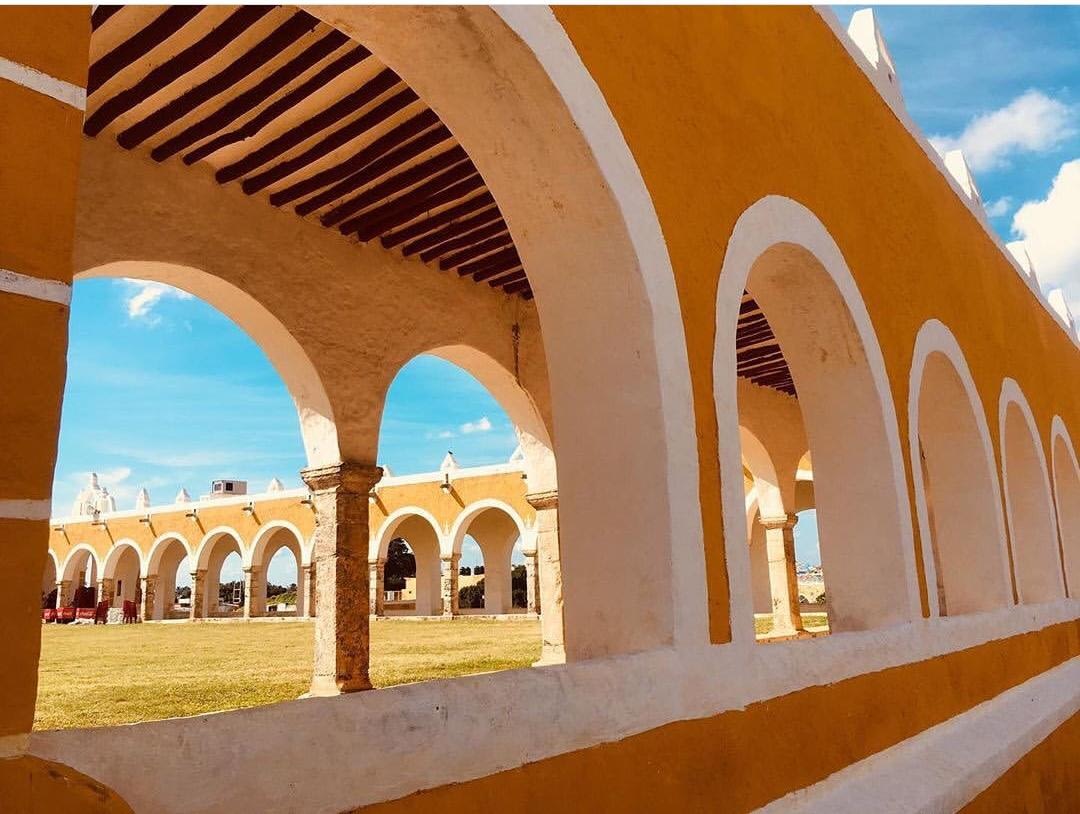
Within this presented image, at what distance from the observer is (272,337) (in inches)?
231

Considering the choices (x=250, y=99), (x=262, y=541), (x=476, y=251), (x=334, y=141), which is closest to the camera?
(x=250, y=99)

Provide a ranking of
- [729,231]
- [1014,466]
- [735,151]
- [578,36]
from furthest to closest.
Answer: [1014,466] < [735,151] < [729,231] < [578,36]

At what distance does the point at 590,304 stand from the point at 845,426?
2161 millimetres

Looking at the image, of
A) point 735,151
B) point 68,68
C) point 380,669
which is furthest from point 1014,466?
point 68,68

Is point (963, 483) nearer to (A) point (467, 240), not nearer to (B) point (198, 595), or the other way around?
(A) point (467, 240)

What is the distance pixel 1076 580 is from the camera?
29.1 feet

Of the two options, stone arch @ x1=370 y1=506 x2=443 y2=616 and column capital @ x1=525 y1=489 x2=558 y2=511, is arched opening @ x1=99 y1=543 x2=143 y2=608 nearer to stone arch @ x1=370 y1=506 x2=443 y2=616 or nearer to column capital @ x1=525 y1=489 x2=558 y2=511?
stone arch @ x1=370 y1=506 x2=443 y2=616

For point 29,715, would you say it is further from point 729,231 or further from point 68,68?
point 729,231

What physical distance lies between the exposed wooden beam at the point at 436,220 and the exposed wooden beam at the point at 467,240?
24cm

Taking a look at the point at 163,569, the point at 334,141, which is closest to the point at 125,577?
the point at 163,569

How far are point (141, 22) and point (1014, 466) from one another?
7727 mm

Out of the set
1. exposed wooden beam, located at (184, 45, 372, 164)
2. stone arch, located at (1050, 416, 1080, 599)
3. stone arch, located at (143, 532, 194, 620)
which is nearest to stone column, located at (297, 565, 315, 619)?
stone arch, located at (143, 532, 194, 620)

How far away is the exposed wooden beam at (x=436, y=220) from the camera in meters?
5.61

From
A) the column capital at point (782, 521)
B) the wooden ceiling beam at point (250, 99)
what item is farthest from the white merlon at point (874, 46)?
the column capital at point (782, 521)
